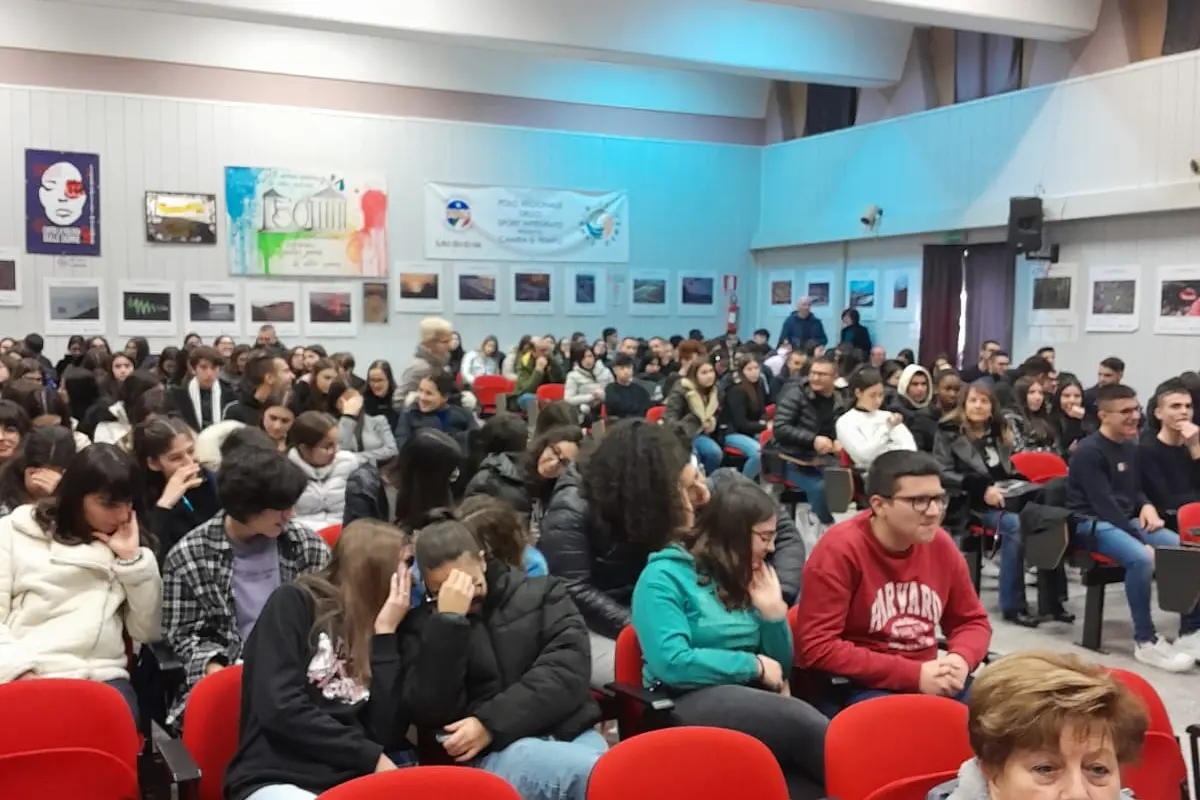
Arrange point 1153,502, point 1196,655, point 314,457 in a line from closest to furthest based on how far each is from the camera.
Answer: point 314,457
point 1196,655
point 1153,502

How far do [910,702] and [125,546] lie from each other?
7.32 feet

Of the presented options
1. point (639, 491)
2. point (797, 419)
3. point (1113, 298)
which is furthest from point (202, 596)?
point (1113, 298)

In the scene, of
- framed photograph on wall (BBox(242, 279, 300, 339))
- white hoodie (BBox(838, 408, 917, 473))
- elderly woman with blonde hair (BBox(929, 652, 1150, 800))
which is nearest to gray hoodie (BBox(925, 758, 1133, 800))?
elderly woman with blonde hair (BBox(929, 652, 1150, 800))

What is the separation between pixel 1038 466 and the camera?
6406 millimetres

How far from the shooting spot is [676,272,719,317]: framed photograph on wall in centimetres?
1667

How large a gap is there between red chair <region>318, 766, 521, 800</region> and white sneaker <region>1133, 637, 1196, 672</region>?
160 inches

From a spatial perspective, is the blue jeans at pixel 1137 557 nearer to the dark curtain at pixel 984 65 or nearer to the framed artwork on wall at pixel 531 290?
the dark curtain at pixel 984 65

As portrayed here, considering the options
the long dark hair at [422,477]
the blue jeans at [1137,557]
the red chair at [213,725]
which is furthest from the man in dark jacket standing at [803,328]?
the red chair at [213,725]

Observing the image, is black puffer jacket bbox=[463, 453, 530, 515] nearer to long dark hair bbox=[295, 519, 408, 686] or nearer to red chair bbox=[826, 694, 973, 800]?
long dark hair bbox=[295, 519, 408, 686]

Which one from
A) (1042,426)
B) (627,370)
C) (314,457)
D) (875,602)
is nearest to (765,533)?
(875,602)

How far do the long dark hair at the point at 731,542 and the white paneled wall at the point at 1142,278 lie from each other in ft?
30.7

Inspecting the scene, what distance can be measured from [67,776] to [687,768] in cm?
143

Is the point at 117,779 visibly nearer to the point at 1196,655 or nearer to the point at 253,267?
the point at 1196,655

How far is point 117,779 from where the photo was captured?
7.89ft
